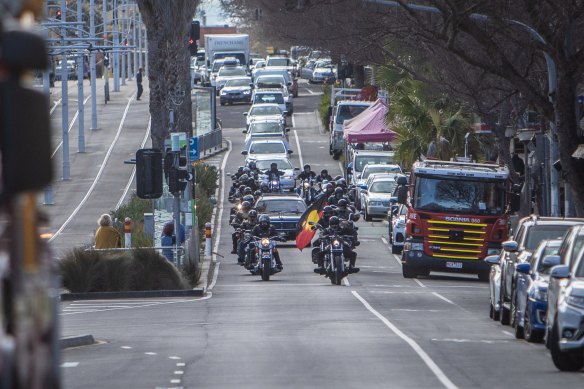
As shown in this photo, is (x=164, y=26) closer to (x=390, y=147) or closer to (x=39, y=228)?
(x=390, y=147)

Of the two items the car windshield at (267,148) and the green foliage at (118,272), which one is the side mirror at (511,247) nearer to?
the green foliage at (118,272)

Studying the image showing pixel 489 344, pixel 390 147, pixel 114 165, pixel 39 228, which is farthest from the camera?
pixel 114 165

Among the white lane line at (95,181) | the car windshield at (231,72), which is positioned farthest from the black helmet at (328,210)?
the car windshield at (231,72)

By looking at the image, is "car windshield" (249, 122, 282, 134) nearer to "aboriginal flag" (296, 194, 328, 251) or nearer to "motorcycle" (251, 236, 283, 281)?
"aboriginal flag" (296, 194, 328, 251)

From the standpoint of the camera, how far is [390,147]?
6022 centimetres

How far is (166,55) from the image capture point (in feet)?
126

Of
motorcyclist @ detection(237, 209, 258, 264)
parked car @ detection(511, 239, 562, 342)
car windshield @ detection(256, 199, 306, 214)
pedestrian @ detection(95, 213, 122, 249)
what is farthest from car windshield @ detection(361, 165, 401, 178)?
parked car @ detection(511, 239, 562, 342)

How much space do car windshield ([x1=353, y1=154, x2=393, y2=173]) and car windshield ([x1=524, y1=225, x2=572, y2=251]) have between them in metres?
33.1

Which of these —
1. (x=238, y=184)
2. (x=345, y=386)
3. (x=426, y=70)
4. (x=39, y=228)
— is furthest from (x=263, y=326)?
(x=426, y=70)

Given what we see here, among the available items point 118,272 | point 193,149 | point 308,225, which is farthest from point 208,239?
point 118,272

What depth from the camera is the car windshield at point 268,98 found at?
272 feet

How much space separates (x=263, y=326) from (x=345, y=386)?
759 centimetres

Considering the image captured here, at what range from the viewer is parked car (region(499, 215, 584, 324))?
73.6ft

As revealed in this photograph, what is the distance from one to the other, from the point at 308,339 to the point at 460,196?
50.4 ft
